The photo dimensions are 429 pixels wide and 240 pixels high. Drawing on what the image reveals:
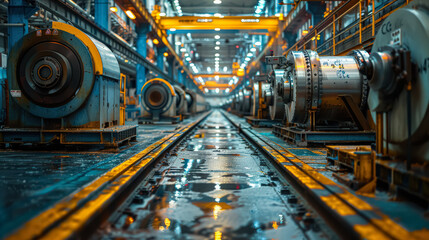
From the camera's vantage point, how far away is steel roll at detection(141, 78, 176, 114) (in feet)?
53.1

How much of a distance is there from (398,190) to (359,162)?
0.46m

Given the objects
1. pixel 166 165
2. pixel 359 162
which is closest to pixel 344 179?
pixel 359 162

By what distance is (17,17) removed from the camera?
884 cm

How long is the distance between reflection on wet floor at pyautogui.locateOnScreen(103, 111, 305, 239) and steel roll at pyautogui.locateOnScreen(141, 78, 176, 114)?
36.5ft

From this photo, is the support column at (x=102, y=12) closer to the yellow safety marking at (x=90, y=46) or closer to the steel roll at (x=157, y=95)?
the steel roll at (x=157, y=95)

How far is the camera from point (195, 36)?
147 ft

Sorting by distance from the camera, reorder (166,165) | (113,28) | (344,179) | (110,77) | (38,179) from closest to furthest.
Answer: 1. (344,179)
2. (38,179)
3. (166,165)
4. (110,77)
5. (113,28)

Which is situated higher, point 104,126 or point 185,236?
point 104,126

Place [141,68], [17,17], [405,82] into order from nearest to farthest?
[405,82], [17,17], [141,68]

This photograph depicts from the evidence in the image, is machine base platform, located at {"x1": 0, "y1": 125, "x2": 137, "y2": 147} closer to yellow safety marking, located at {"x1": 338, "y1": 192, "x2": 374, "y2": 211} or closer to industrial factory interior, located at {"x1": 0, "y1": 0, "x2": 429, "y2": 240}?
industrial factory interior, located at {"x1": 0, "y1": 0, "x2": 429, "y2": 240}

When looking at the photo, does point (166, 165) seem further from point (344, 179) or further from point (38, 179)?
point (344, 179)

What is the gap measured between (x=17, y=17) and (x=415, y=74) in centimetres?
940

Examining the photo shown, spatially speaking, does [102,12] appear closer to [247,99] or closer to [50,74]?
[247,99]

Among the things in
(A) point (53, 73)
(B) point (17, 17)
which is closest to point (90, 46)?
(A) point (53, 73)
